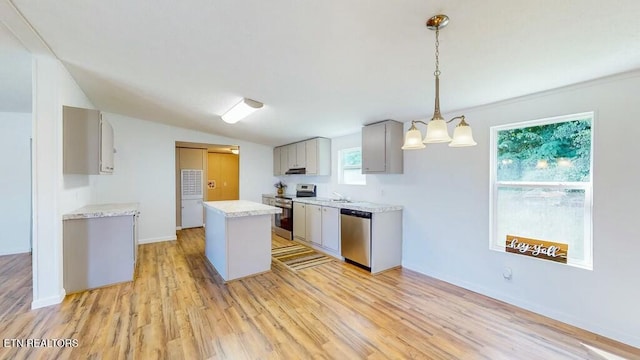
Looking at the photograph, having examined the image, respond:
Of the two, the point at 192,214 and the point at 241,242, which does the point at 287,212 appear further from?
the point at 192,214

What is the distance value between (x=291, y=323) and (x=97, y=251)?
8.39 feet

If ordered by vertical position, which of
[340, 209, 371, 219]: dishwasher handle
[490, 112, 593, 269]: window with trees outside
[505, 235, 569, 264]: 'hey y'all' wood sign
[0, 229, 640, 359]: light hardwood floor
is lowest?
[0, 229, 640, 359]: light hardwood floor

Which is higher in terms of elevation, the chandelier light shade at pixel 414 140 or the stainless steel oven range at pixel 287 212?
the chandelier light shade at pixel 414 140

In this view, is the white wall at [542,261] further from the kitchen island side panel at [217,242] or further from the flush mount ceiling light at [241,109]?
the kitchen island side panel at [217,242]

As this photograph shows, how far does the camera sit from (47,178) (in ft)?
8.16

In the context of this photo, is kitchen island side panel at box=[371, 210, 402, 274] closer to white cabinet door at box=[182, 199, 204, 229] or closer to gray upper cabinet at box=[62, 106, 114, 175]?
gray upper cabinet at box=[62, 106, 114, 175]

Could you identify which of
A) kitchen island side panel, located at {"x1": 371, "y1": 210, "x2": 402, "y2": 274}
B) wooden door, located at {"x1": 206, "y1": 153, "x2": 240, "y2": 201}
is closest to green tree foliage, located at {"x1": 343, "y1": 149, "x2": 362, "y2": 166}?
kitchen island side panel, located at {"x1": 371, "y1": 210, "x2": 402, "y2": 274}

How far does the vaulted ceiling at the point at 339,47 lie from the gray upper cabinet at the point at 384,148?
59 cm

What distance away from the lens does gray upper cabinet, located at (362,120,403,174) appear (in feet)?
12.0

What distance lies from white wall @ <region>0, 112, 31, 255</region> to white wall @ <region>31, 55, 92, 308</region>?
2.71 meters

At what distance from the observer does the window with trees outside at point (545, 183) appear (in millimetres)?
2301

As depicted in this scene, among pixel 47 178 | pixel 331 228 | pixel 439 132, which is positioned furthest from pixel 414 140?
pixel 47 178

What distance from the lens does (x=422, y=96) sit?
8.93 feet

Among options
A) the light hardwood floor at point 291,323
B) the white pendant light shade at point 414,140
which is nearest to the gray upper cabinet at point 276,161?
the light hardwood floor at point 291,323
